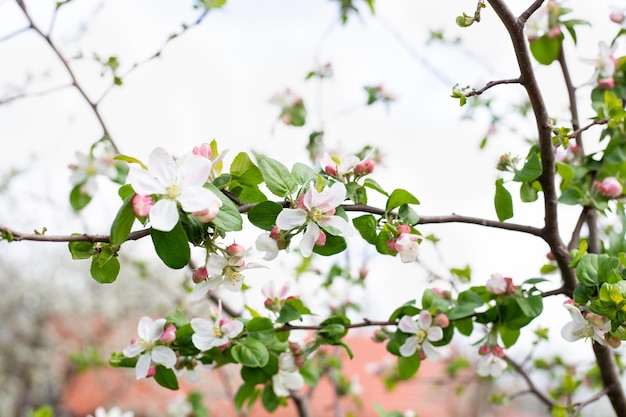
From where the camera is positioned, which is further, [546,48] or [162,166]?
[546,48]

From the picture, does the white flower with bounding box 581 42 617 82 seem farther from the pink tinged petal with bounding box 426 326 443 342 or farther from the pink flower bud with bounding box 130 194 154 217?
the pink flower bud with bounding box 130 194 154 217

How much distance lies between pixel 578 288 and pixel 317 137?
31.5 inches

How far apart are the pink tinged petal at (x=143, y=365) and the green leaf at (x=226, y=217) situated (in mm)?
274

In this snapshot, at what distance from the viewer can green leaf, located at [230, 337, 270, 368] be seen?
729mm

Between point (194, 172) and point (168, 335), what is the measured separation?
289mm

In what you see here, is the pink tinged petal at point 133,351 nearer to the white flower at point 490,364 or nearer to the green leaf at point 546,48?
the white flower at point 490,364

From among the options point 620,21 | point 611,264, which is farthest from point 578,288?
point 620,21

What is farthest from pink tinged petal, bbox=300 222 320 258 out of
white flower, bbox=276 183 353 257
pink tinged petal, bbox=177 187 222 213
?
pink tinged petal, bbox=177 187 222 213

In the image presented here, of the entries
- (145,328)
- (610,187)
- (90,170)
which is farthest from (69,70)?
(610,187)

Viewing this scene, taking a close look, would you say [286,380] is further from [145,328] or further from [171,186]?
[171,186]

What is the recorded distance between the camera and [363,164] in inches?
26.0

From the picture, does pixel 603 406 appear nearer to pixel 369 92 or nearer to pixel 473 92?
pixel 369 92

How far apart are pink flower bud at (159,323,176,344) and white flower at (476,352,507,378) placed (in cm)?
39

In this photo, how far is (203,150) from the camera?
1.93 feet
